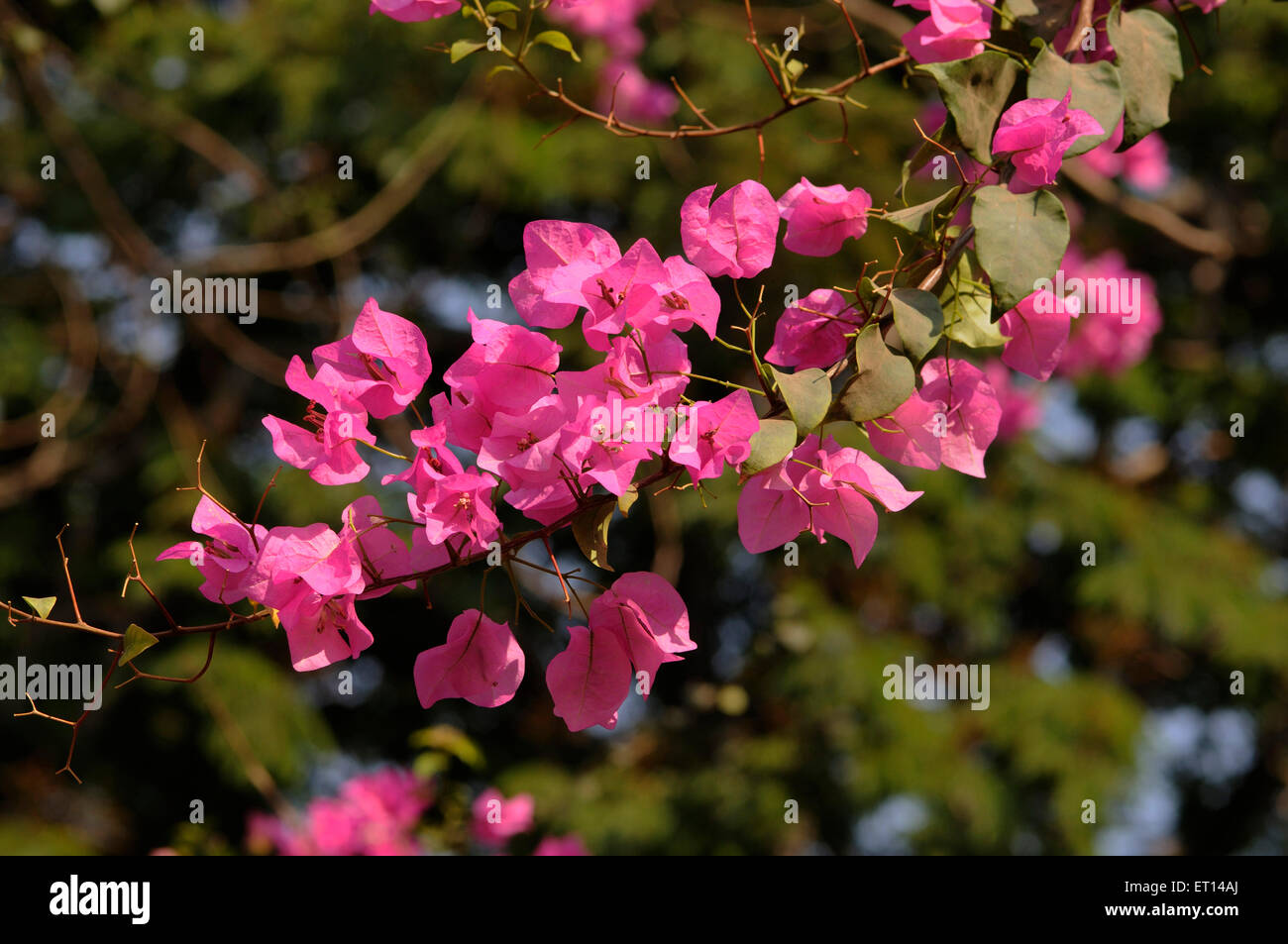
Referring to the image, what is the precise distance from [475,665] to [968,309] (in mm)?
279

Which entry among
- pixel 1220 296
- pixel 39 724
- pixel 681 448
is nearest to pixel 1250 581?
pixel 1220 296

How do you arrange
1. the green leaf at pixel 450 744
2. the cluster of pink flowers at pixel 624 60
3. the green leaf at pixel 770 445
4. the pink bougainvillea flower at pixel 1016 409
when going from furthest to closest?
1. the pink bougainvillea flower at pixel 1016 409
2. the cluster of pink flowers at pixel 624 60
3. the green leaf at pixel 450 744
4. the green leaf at pixel 770 445

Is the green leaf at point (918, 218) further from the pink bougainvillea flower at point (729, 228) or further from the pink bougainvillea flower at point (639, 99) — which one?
the pink bougainvillea flower at point (639, 99)

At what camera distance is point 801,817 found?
2553mm

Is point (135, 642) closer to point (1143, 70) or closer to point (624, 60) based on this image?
point (1143, 70)

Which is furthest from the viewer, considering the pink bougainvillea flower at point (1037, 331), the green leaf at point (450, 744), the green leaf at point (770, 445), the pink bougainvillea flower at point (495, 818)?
the pink bougainvillea flower at point (495, 818)

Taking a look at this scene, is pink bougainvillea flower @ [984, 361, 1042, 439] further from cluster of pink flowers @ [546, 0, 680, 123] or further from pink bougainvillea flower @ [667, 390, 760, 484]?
pink bougainvillea flower @ [667, 390, 760, 484]

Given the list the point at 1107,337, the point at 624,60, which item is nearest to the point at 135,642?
the point at 624,60

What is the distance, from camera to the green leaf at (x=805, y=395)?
0.41 meters

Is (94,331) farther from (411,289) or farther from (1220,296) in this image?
(1220,296)

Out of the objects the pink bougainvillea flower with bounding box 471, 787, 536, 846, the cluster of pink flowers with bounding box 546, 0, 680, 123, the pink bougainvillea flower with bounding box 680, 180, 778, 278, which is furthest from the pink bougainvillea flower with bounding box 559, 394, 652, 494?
the cluster of pink flowers with bounding box 546, 0, 680, 123

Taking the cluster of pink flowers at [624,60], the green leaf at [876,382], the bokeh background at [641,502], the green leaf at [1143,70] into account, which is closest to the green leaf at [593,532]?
the green leaf at [876,382]

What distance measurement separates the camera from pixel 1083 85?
0.48 metres

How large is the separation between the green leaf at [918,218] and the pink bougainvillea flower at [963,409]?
7 cm
